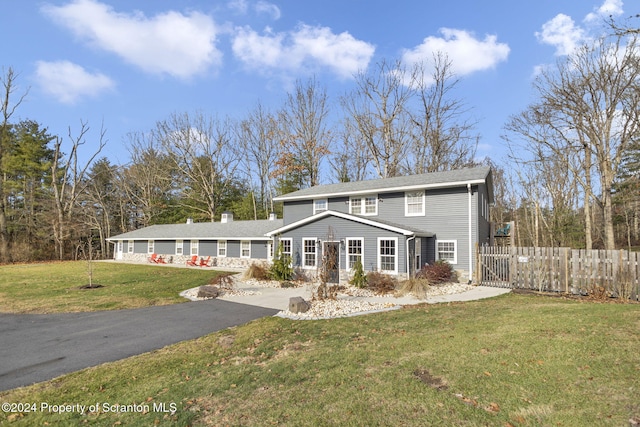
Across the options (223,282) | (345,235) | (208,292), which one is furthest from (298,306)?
(345,235)

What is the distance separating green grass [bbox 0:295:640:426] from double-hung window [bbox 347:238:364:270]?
8.29m

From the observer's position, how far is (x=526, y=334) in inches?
257

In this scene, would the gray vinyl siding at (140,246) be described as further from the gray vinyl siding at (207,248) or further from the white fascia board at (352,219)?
the white fascia board at (352,219)

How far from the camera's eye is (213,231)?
2817cm

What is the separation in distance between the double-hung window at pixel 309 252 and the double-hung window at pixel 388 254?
12.3 feet

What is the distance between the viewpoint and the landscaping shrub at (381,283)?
1327 centimetres

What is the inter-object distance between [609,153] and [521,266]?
1362 cm

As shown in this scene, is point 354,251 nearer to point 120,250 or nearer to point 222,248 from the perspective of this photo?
point 222,248

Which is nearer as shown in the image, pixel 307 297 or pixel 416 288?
pixel 416 288

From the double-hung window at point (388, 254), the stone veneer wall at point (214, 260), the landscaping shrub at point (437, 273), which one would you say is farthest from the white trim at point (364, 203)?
the stone veneer wall at point (214, 260)

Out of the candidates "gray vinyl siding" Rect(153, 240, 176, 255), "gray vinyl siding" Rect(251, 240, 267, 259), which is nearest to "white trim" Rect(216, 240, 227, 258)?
"gray vinyl siding" Rect(251, 240, 267, 259)

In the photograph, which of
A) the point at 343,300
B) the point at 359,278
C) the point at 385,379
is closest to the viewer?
the point at 385,379

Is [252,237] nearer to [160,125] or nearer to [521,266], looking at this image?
[521,266]

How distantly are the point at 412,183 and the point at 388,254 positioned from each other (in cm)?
461
